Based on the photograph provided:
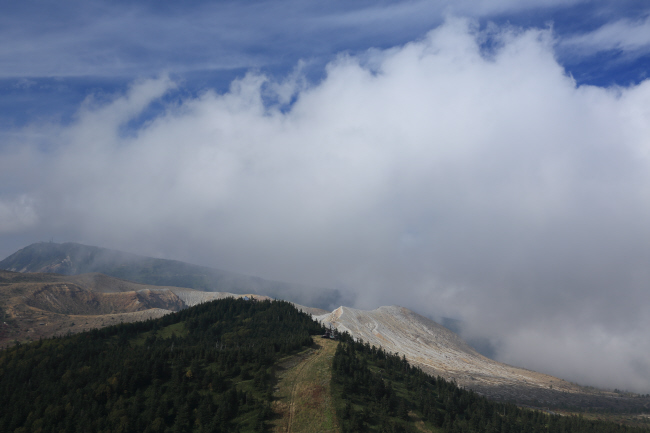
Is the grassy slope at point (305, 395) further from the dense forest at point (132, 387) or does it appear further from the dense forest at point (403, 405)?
the dense forest at point (132, 387)

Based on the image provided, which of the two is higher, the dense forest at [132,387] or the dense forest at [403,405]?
the dense forest at [403,405]

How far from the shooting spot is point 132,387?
97938 mm

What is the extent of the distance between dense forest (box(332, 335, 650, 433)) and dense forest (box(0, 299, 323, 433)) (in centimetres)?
1916

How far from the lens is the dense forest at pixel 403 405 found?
84.8 metres

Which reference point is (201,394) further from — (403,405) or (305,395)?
(403,405)

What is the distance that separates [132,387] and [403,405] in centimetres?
7126

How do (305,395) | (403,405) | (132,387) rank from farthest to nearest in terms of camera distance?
(132,387) → (305,395) → (403,405)

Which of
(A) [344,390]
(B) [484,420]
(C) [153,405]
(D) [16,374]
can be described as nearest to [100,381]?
(C) [153,405]

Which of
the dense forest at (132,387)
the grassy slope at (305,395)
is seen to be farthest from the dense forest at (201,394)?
the grassy slope at (305,395)

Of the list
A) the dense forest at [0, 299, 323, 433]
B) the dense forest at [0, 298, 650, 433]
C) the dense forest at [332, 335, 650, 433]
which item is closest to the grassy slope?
the dense forest at [0, 298, 650, 433]

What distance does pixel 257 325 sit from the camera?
536 ft

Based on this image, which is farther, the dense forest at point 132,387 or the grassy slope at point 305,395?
the dense forest at point 132,387

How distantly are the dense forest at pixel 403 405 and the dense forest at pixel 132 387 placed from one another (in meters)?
19.2

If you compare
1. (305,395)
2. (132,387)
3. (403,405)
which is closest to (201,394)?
(132,387)
